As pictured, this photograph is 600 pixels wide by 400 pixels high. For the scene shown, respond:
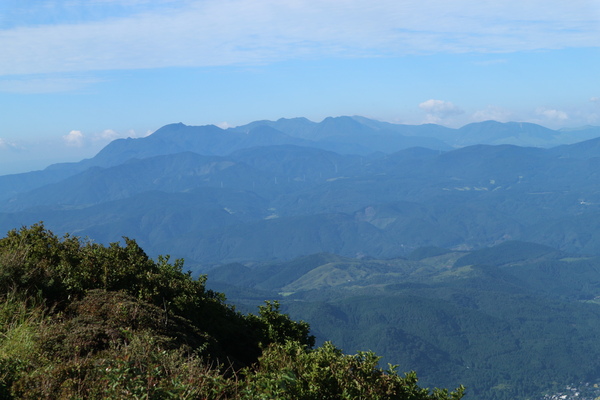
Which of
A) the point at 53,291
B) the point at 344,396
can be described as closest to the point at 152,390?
the point at 344,396

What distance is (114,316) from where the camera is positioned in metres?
12.5

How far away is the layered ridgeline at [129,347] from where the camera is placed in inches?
348

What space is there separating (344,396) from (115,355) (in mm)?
4129

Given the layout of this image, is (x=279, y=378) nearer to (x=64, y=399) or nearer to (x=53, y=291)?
(x=64, y=399)

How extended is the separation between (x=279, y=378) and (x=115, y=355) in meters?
3.05

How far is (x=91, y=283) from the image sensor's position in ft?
50.9

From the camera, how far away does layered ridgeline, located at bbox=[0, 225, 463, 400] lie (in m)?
8.84

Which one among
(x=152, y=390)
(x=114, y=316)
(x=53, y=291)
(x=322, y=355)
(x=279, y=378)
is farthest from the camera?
(x=53, y=291)

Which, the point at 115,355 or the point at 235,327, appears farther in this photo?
the point at 235,327

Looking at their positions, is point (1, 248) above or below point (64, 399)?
above

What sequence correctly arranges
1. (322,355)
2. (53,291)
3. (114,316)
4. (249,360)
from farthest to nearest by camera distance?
1. (249,360)
2. (53,291)
3. (114,316)
4. (322,355)

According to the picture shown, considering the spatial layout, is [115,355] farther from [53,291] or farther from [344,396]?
[53,291]

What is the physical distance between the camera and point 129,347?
9922mm

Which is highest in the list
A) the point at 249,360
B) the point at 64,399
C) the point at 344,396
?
the point at 64,399
